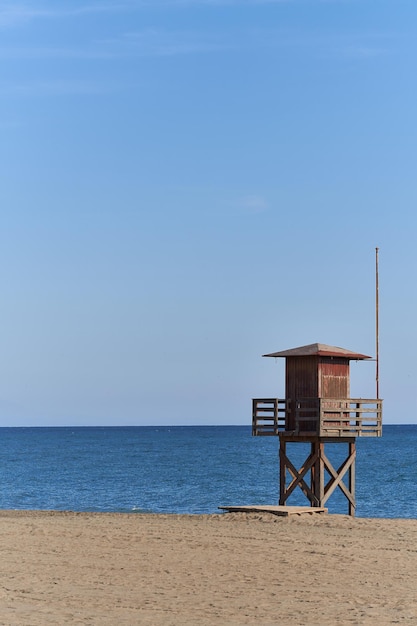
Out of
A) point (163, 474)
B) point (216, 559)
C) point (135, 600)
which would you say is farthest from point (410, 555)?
point (163, 474)

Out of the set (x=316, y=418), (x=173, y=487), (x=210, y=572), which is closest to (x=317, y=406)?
(x=316, y=418)

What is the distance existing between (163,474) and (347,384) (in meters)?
47.7

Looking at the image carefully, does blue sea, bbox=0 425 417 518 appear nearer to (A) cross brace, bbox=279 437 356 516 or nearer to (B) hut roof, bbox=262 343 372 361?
(A) cross brace, bbox=279 437 356 516

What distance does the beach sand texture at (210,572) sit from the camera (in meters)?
15.0

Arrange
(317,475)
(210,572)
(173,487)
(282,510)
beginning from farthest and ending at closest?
(173,487), (317,475), (282,510), (210,572)

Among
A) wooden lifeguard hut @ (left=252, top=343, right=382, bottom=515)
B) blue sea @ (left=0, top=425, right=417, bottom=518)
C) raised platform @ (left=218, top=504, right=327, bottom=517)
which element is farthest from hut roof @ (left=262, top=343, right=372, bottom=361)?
blue sea @ (left=0, top=425, right=417, bottom=518)

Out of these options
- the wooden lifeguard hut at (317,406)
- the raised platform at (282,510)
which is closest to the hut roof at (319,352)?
the wooden lifeguard hut at (317,406)

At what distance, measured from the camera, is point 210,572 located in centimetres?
1880

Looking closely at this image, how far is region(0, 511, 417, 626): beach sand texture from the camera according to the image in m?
15.0

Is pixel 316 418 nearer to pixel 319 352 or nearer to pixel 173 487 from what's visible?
pixel 319 352

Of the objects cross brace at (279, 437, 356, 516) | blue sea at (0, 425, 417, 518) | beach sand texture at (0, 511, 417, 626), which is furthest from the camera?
blue sea at (0, 425, 417, 518)

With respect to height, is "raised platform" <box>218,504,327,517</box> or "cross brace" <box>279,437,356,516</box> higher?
"cross brace" <box>279,437,356,516</box>

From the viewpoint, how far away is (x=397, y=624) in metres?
14.2

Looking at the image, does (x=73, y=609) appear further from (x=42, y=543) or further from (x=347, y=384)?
(x=347, y=384)
